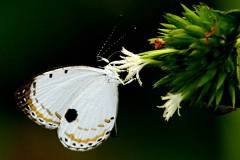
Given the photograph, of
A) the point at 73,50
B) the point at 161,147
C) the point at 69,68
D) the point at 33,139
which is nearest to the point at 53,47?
the point at 73,50

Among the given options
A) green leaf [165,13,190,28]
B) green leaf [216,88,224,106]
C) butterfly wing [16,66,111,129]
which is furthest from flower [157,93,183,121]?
butterfly wing [16,66,111,129]

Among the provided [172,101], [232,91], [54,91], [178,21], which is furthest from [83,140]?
[232,91]

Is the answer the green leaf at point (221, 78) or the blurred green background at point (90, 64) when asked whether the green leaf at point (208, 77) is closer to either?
the green leaf at point (221, 78)

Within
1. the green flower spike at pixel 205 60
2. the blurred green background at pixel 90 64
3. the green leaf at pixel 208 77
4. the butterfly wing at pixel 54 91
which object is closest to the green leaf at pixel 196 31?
the green flower spike at pixel 205 60

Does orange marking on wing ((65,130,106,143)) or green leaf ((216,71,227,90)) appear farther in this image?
orange marking on wing ((65,130,106,143))

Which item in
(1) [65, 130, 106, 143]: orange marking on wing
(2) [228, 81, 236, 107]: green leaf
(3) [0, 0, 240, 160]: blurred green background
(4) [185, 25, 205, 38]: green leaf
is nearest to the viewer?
(2) [228, 81, 236, 107]: green leaf

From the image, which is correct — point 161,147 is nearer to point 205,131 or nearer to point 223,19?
point 205,131

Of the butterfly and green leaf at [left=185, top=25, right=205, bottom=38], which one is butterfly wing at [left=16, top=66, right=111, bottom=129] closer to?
the butterfly
